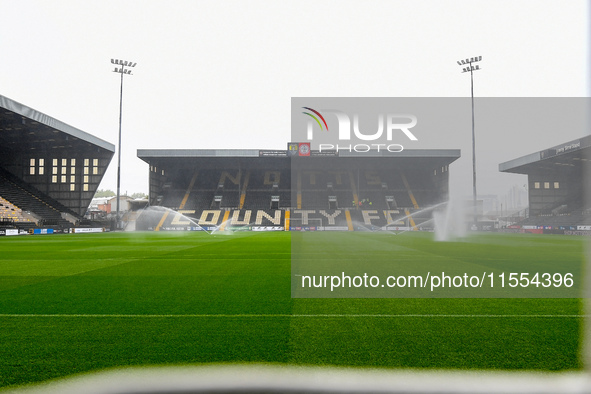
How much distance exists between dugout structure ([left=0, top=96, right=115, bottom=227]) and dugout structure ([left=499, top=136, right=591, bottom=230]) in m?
44.2

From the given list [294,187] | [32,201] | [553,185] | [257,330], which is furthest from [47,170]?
[553,185]

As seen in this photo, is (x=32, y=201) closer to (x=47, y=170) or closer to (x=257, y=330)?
(x=47, y=170)

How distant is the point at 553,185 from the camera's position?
49.7m

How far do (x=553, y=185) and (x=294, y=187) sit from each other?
32.0m

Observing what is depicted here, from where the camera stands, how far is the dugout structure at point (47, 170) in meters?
35.3

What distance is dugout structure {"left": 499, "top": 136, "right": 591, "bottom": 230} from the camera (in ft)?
132

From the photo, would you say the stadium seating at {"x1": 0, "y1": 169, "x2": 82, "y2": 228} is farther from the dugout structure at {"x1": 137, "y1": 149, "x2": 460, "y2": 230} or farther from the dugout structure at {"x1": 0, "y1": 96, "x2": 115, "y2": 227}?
the dugout structure at {"x1": 137, "y1": 149, "x2": 460, "y2": 230}

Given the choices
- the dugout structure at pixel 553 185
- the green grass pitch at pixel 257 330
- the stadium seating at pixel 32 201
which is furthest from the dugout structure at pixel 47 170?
the dugout structure at pixel 553 185

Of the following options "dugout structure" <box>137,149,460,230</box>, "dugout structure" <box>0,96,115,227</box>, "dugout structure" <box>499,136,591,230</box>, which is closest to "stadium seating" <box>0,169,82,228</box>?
"dugout structure" <box>0,96,115,227</box>

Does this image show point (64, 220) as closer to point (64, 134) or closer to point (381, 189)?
point (64, 134)

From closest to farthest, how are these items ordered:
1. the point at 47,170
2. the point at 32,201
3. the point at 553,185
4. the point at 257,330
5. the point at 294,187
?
the point at 257,330
the point at 32,201
the point at 47,170
the point at 553,185
the point at 294,187

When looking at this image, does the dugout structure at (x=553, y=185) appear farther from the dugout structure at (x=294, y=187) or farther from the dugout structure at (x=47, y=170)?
the dugout structure at (x=47, y=170)

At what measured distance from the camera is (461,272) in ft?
29.8

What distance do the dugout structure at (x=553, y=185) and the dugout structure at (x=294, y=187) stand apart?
881 cm
